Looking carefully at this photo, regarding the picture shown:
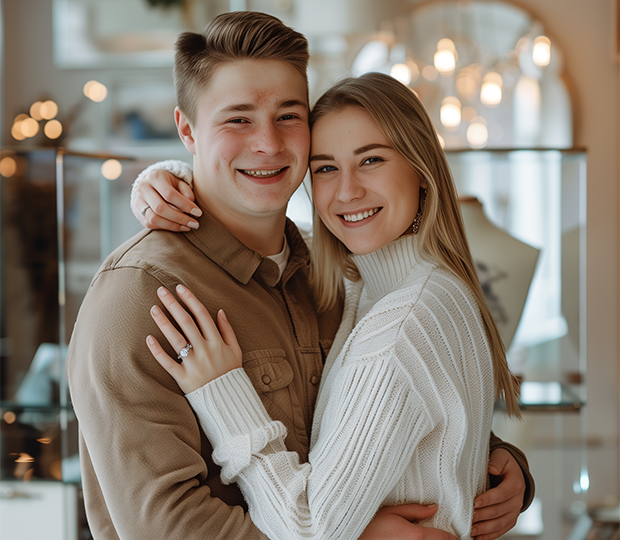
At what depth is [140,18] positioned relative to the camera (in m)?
3.68

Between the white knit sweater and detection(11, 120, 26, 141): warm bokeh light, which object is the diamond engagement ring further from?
detection(11, 120, 26, 141): warm bokeh light

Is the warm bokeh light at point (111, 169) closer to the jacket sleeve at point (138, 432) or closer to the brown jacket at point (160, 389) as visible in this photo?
the brown jacket at point (160, 389)

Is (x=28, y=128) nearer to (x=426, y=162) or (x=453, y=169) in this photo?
(x=453, y=169)

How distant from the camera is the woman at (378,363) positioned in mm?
1038

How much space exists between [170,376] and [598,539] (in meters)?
1.72

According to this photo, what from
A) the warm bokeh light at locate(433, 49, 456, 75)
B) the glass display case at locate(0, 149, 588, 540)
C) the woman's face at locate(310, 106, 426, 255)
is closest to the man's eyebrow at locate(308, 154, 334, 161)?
the woman's face at locate(310, 106, 426, 255)

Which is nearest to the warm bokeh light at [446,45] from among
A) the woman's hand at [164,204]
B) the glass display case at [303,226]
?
the glass display case at [303,226]

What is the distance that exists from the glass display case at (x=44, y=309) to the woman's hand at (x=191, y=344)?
2.36ft

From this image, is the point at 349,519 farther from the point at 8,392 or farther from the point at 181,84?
the point at 8,392

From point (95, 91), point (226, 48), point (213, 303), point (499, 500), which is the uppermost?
point (95, 91)

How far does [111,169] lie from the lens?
6.60 feet

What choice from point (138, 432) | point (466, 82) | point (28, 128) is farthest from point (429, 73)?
point (138, 432)

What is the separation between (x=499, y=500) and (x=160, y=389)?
723 mm

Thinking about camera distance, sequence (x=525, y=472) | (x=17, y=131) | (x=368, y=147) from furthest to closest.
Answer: (x=17, y=131) → (x=525, y=472) → (x=368, y=147)
